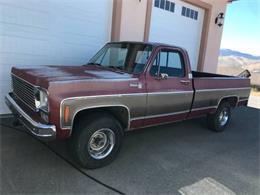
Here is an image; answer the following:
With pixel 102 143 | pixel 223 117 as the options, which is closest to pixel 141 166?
pixel 102 143

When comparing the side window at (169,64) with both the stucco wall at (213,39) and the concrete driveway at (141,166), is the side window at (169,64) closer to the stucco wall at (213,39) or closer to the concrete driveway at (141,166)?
the concrete driveway at (141,166)

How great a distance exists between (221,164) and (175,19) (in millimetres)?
6303

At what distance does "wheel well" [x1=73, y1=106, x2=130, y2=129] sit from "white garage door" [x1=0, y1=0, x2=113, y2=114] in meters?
3.02

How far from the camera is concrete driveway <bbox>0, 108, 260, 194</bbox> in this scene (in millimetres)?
3434

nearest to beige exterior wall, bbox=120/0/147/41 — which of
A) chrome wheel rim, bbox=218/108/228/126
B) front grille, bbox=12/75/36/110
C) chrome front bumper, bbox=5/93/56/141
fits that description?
chrome wheel rim, bbox=218/108/228/126

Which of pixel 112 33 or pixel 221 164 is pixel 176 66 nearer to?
pixel 221 164

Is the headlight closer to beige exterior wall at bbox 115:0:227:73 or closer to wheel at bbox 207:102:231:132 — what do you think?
wheel at bbox 207:102:231:132

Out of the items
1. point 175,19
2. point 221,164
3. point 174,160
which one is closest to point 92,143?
point 174,160

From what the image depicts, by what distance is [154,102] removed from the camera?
449cm

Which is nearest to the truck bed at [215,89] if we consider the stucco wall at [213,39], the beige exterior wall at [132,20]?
the beige exterior wall at [132,20]

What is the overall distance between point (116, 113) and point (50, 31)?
131 inches

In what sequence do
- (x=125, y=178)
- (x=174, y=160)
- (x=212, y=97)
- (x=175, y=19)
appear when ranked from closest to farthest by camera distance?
(x=125, y=178), (x=174, y=160), (x=212, y=97), (x=175, y=19)

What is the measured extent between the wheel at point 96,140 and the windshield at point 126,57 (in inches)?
42.3

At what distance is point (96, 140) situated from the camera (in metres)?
3.97
